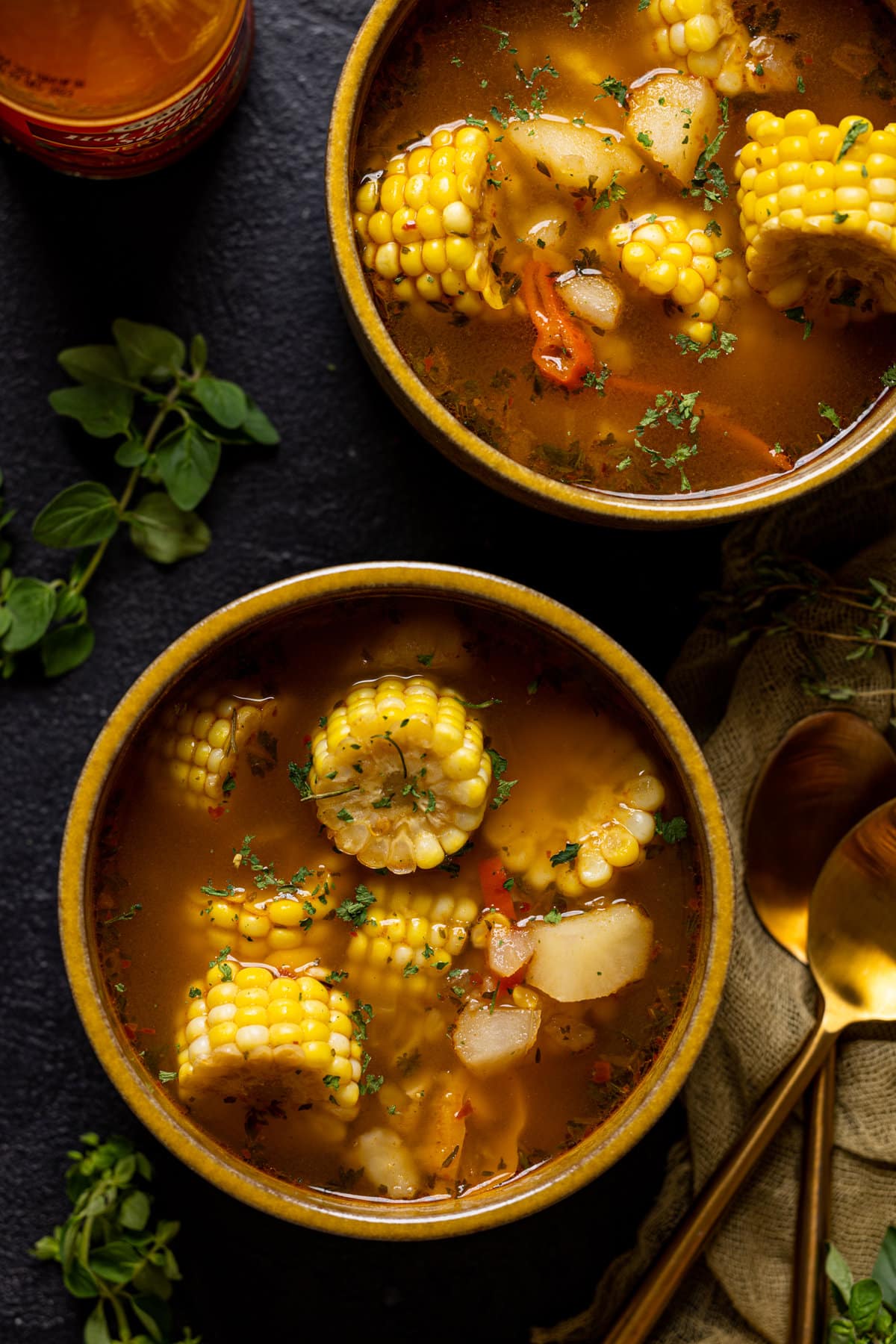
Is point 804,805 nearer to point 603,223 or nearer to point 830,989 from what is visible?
point 830,989

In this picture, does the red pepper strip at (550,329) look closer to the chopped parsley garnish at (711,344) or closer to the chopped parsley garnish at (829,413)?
the chopped parsley garnish at (711,344)

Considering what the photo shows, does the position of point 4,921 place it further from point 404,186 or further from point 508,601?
point 404,186

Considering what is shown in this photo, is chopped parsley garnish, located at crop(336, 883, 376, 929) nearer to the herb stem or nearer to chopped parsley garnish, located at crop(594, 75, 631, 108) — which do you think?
the herb stem

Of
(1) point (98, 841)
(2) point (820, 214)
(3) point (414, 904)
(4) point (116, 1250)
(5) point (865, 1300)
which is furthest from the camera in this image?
(4) point (116, 1250)

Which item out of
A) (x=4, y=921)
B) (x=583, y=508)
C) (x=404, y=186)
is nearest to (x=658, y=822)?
(x=583, y=508)

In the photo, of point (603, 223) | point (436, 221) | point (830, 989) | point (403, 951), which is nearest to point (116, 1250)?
point (403, 951)

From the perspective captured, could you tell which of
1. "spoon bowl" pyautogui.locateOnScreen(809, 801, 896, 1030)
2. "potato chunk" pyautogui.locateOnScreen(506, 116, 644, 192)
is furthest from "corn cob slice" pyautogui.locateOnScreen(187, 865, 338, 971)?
"potato chunk" pyautogui.locateOnScreen(506, 116, 644, 192)

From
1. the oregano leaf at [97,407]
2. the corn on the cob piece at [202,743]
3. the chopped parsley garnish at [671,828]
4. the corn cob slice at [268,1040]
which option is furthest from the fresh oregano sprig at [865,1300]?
the oregano leaf at [97,407]
